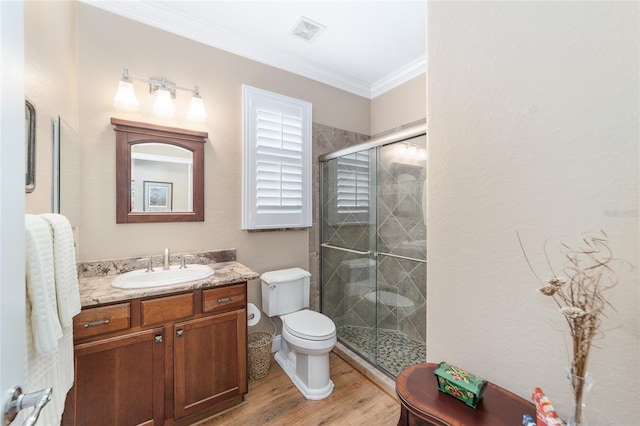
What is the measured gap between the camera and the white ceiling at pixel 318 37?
73.5 inches

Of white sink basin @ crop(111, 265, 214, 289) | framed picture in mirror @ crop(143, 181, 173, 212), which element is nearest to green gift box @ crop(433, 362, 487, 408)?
white sink basin @ crop(111, 265, 214, 289)

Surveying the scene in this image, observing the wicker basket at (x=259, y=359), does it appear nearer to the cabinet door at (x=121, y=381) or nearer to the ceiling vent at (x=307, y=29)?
the cabinet door at (x=121, y=381)

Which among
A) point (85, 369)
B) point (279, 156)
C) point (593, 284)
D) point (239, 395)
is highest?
point (279, 156)

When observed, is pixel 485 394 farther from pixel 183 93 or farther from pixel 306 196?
pixel 183 93

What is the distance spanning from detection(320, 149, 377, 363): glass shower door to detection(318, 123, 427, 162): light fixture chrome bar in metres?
0.05

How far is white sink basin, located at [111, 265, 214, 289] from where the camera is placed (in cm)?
154

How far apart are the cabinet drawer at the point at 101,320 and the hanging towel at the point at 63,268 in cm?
33

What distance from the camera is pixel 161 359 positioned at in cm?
151

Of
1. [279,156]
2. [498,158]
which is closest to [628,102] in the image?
[498,158]

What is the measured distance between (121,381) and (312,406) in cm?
114

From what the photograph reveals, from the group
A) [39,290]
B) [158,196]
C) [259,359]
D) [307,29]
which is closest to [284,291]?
[259,359]

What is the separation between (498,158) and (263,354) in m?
2.04

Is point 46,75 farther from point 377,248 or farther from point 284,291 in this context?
point 377,248

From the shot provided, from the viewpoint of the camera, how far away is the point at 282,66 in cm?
245
